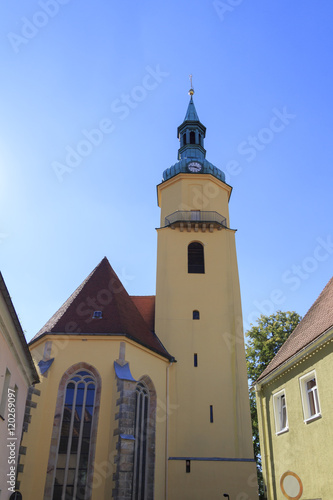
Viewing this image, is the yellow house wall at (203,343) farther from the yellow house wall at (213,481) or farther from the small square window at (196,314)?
the small square window at (196,314)

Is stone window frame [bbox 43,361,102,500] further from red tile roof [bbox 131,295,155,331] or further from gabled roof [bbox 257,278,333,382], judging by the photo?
gabled roof [bbox 257,278,333,382]

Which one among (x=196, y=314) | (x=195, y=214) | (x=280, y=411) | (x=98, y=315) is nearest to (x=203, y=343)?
(x=196, y=314)

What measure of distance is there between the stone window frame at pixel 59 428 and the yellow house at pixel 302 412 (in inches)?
208

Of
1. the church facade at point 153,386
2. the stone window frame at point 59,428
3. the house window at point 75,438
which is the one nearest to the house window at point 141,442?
the church facade at point 153,386

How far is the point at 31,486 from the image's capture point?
45.4ft

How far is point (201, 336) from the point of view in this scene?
64.4ft

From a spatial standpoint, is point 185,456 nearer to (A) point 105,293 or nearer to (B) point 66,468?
(B) point 66,468

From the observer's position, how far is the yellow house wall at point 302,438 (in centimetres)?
1009

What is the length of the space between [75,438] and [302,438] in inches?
289

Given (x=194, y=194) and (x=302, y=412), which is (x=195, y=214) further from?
(x=302, y=412)

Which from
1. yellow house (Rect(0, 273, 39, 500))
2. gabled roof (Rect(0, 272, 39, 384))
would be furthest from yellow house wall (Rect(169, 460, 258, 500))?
gabled roof (Rect(0, 272, 39, 384))

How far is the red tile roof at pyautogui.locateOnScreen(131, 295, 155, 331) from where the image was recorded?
20594 mm

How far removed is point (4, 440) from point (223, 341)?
1073 centimetres

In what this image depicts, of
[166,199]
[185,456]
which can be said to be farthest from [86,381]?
[166,199]
